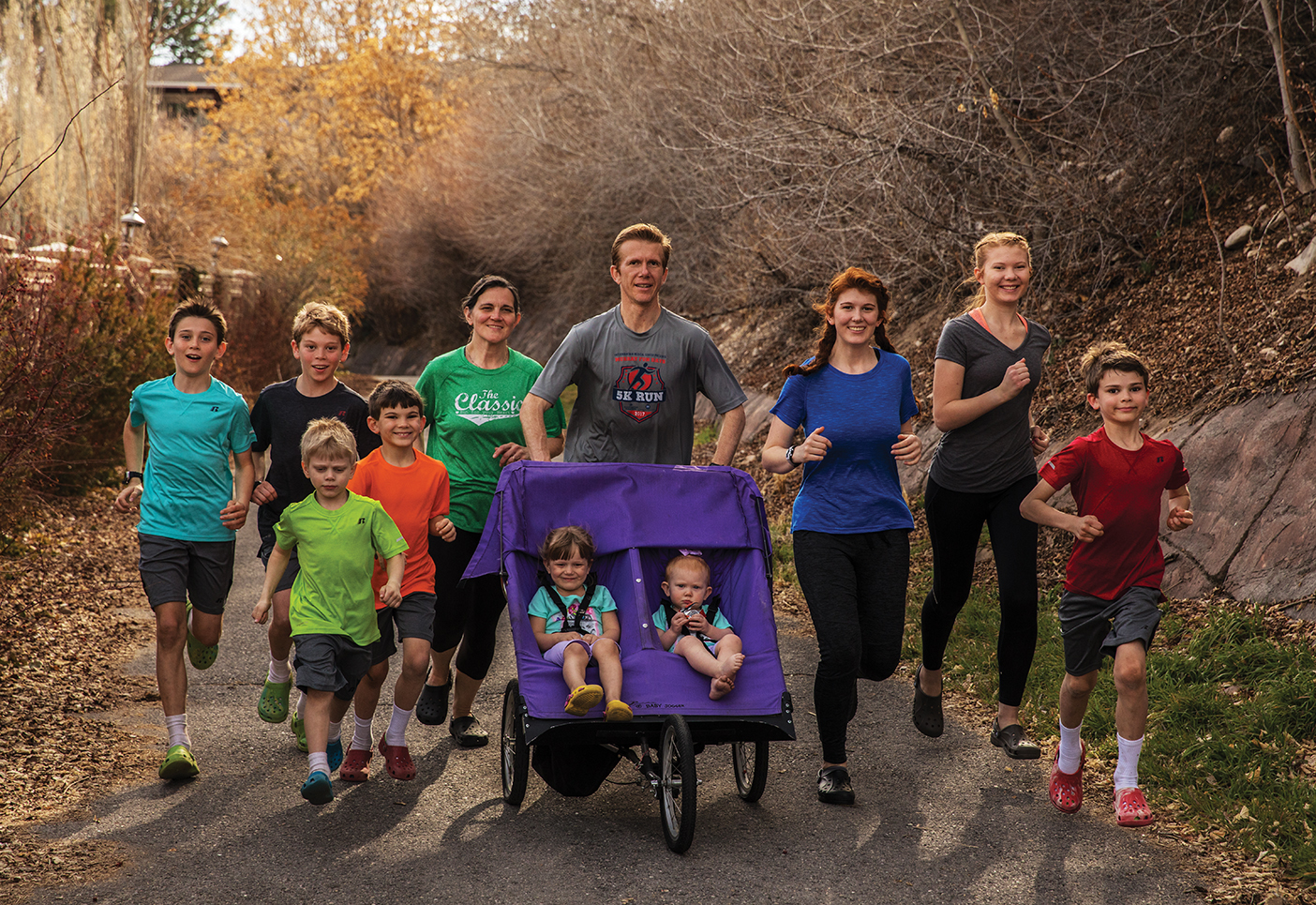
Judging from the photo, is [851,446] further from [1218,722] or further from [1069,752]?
[1218,722]

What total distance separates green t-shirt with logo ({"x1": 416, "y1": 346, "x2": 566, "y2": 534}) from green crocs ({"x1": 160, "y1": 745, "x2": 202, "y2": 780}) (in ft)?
4.92

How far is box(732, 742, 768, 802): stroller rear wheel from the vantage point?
455 cm

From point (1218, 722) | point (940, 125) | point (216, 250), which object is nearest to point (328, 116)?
point (216, 250)

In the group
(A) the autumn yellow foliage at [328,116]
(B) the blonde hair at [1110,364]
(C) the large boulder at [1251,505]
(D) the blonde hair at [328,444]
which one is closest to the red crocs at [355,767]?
(D) the blonde hair at [328,444]

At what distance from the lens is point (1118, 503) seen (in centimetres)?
435

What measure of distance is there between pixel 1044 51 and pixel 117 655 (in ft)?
29.9

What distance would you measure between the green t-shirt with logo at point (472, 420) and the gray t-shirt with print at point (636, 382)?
11.4 inches

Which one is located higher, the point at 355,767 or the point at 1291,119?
the point at 1291,119

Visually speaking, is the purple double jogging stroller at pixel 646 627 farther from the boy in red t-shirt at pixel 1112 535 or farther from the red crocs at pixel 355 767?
the boy in red t-shirt at pixel 1112 535

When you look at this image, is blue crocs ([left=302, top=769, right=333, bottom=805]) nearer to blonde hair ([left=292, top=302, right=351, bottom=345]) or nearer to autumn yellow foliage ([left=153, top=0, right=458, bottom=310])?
blonde hair ([left=292, top=302, right=351, bottom=345])

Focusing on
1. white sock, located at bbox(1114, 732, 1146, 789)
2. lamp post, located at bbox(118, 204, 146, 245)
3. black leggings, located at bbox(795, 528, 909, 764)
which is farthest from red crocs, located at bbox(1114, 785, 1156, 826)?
lamp post, located at bbox(118, 204, 146, 245)

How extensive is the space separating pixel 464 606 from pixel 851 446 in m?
1.94

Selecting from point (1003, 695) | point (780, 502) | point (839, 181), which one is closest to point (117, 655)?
point (1003, 695)

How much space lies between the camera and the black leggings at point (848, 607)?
4.58 meters
